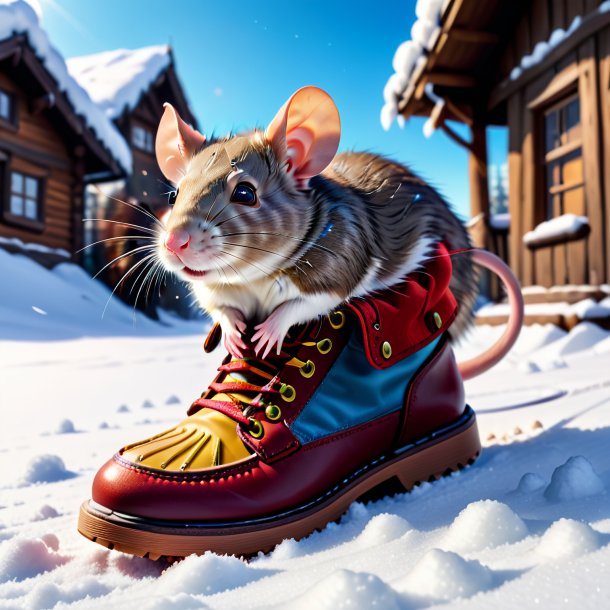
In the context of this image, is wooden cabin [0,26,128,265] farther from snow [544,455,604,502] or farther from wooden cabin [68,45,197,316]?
snow [544,455,604,502]

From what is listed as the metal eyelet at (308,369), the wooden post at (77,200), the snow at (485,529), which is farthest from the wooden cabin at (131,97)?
the snow at (485,529)

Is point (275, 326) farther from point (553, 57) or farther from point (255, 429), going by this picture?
point (553, 57)

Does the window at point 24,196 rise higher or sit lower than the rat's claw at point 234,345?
higher

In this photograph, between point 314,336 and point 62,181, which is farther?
point 62,181

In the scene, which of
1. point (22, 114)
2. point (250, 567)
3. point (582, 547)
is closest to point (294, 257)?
point (250, 567)

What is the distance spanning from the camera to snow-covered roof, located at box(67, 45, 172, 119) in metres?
13.9

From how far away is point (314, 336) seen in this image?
122cm

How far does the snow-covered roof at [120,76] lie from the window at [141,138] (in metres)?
1.17

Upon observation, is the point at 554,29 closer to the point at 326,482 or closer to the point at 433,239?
the point at 433,239

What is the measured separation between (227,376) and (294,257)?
32 centimetres

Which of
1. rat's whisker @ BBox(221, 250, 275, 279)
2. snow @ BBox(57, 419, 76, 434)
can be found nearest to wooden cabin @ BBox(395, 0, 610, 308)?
snow @ BBox(57, 419, 76, 434)

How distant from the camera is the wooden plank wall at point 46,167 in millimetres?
10781

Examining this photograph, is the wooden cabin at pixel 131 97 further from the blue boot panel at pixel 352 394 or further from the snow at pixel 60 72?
the blue boot panel at pixel 352 394

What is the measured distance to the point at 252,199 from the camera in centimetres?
110
